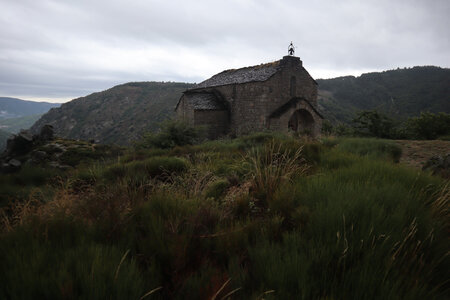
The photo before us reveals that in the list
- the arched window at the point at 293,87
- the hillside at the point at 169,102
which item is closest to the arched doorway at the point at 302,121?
the arched window at the point at 293,87

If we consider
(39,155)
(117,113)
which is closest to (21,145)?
(39,155)

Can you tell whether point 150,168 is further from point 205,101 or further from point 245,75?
point 245,75

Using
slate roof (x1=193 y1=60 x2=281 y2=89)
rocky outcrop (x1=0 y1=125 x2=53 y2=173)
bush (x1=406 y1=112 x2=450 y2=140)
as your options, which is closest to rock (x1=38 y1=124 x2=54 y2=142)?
rocky outcrop (x1=0 y1=125 x2=53 y2=173)

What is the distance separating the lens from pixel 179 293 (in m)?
1.48

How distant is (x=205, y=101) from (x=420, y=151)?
13478 mm

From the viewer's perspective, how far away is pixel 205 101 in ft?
61.3

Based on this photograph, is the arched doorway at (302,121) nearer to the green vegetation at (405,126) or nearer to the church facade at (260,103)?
the church facade at (260,103)

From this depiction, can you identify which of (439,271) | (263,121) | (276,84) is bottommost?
(439,271)

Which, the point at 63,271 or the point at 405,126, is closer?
the point at 63,271

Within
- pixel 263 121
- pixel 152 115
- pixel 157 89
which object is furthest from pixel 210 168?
pixel 157 89

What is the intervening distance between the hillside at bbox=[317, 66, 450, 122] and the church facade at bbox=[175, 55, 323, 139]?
26924 mm

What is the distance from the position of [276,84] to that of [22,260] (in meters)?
17.0

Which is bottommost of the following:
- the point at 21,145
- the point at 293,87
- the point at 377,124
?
the point at 21,145

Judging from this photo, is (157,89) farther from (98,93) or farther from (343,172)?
(343,172)
